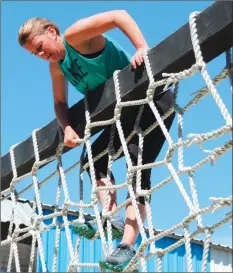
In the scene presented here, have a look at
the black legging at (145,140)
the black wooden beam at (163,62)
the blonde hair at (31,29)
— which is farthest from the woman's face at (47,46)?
the black legging at (145,140)

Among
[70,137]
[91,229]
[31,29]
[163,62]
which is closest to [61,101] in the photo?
[70,137]

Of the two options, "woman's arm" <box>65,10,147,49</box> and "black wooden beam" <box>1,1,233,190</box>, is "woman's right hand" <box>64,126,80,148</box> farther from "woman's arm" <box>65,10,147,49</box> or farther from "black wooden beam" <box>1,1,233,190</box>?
"woman's arm" <box>65,10,147,49</box>

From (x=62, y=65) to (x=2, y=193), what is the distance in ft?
2.61

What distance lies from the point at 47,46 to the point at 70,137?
1.00 feet

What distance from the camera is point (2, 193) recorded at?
8.70 feet

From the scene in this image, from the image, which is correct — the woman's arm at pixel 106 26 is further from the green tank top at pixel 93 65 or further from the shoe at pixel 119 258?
the shoe at pixel 119 258

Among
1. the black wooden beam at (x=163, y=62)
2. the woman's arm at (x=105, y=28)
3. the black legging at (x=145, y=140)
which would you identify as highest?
the woman's arm at (x=105, y=28)

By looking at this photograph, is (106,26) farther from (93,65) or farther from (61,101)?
(61,101)

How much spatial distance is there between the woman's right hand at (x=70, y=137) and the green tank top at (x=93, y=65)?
0.44ft

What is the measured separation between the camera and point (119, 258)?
5.83 ft

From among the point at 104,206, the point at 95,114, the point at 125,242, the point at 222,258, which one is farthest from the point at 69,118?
the point at 222,258

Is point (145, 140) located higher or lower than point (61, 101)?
lower

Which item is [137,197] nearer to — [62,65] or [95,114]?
[95,114]

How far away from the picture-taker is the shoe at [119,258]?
5.82 feet
